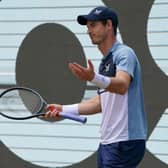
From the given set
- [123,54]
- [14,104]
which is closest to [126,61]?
[123,54]

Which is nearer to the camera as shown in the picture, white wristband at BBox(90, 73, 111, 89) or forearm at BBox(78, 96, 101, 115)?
white wristband at BBox(90, 73, 111, 89)

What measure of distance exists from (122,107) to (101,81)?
0.36m

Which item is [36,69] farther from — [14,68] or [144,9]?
[144,9]

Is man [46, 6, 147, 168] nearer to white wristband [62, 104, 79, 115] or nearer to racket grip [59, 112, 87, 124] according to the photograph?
racket grip [59, 112, 87, 124]

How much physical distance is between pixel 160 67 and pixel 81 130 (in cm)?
88

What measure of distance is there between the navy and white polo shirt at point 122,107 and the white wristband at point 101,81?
0.24m

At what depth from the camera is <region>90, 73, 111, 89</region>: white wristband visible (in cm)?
326

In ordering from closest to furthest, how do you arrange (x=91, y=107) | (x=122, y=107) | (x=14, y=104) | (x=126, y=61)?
(x=126, y=61)
(x=122, y=107)
(x=91, y=107)
(x=14, y=104)

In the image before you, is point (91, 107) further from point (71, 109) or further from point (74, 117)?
point (74, 117)

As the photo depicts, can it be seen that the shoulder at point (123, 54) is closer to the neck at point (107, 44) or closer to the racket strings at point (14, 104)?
the neck at point (107, 44)

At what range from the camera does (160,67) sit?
5367 mm

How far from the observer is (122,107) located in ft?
11.8

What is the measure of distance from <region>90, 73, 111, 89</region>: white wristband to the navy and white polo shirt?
0.24m

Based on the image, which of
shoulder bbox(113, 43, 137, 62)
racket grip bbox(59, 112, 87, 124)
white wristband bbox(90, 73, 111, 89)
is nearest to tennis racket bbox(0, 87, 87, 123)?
racket grip bbox(59, 112, 87, 124)
